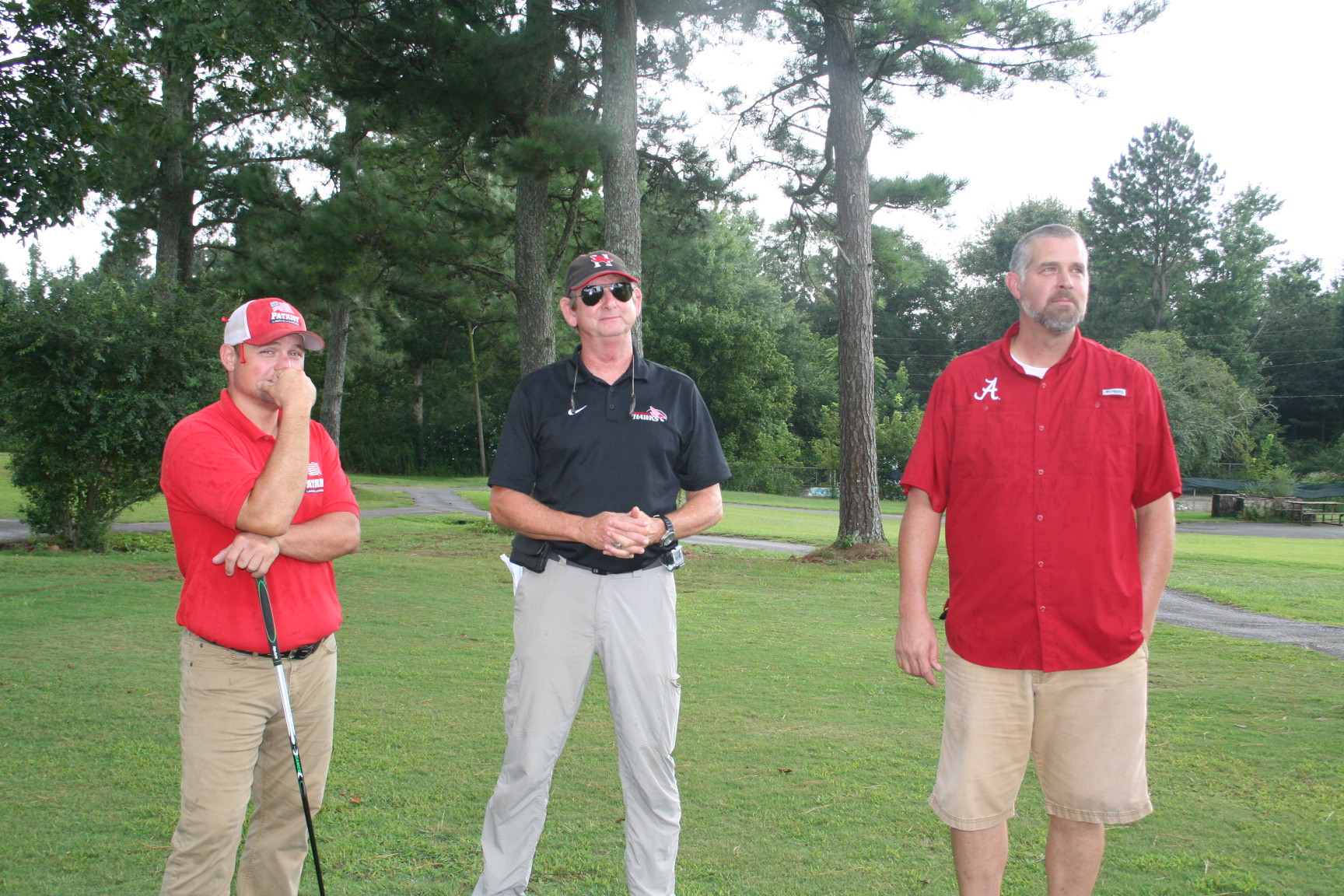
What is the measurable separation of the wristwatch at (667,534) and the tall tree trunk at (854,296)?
41.2 ft

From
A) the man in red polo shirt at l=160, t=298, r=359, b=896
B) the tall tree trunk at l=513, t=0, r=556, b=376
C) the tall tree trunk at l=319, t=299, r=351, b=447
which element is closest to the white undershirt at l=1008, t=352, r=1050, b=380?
the man in red polo shirt at l=160, t=298, r=359, b=896

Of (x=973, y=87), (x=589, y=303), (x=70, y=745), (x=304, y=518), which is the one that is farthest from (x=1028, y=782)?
(x=973, y=87)

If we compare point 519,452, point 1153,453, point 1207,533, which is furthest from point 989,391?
point 1207,533

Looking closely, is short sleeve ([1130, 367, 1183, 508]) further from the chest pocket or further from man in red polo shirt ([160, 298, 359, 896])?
man in red polo shirt ([160, 298, 359, 896])

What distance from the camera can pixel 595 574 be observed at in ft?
10.8

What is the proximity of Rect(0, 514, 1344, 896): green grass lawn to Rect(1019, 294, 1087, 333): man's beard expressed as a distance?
204cm

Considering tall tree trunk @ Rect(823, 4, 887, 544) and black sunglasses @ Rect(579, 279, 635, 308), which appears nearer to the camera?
black sunglasses @ Rect(579, 279, 635, 308)

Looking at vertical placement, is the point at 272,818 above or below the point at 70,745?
above

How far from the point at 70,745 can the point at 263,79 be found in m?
8.96

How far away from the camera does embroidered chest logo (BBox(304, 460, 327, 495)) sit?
317cm

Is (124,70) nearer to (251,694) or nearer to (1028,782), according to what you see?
(251,694)

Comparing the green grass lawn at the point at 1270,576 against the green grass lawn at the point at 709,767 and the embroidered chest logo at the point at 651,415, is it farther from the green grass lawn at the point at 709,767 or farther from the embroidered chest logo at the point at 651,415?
the embroidered chest logo at the point at 651,415

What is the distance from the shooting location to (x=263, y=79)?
38.0 ft

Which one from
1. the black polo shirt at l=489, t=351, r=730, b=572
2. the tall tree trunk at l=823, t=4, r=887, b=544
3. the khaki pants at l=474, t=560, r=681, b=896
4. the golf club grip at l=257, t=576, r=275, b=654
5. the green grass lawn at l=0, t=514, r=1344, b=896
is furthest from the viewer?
the tall tree trunk at l=823, t=4, r=887, b=544
